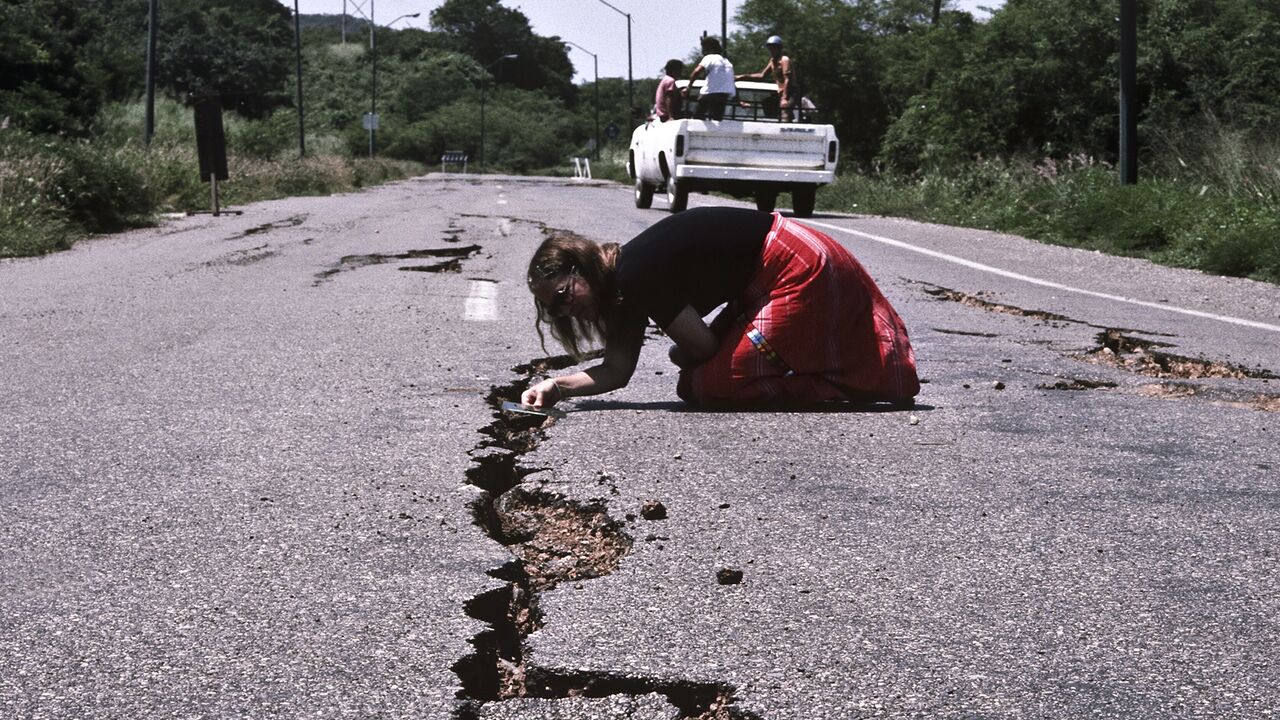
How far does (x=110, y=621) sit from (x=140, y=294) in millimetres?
6715

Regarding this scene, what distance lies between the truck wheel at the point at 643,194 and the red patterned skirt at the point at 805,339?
15.4 meters

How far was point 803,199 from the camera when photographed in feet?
63.4

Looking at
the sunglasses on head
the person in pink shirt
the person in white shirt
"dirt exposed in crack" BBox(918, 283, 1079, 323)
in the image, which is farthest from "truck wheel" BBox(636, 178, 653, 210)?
the sunglasses on head

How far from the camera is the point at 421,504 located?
3842 mm

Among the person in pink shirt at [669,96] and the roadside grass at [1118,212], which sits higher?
the person in pink shirt at [669,96]

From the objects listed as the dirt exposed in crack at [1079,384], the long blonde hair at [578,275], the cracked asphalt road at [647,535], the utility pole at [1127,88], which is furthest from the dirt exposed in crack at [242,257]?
the utility pole at [1127,88]

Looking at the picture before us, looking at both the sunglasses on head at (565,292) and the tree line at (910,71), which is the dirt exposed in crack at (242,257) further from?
the tree line at (910,71)

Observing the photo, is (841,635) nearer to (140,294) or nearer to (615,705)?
(615,705)

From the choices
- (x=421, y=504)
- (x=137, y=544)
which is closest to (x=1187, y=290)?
(x=421, y=504)

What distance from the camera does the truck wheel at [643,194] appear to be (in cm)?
2053

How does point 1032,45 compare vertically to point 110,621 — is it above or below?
above

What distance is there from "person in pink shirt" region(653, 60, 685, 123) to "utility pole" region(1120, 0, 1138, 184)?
5435 millimetres

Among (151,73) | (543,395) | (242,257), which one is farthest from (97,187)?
(543,395)

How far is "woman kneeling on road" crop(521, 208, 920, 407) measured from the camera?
4.83m
